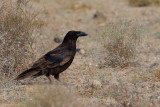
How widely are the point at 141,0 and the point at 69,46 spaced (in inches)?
412

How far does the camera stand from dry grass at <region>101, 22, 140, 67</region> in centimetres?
895

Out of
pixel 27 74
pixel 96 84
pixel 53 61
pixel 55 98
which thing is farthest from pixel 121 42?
pixel 55 98

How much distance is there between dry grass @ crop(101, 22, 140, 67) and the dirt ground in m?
0.20

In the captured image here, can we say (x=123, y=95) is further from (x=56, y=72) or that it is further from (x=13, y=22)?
(x=13, y=22)

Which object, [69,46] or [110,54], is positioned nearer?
[69,46]

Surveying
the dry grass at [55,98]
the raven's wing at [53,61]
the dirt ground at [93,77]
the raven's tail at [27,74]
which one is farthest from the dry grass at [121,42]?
the dry grass at [55,98]

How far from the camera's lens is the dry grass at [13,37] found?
8023 millimetres

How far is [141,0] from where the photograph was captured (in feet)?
57.7

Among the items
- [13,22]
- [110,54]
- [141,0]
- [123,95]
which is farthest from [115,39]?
[141,0]

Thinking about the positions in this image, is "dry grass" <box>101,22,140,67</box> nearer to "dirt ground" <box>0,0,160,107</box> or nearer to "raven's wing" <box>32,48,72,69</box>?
"dirt ground" <box>0,0,160,107</box>

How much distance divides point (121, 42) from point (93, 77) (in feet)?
3.91

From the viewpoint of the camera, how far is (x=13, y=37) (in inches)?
326

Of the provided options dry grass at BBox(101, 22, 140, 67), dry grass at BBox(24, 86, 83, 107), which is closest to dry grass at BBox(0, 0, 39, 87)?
dry grass at BBox(101, 22, 140, 67)

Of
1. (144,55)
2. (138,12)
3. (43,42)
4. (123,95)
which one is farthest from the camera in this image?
(138,12)
